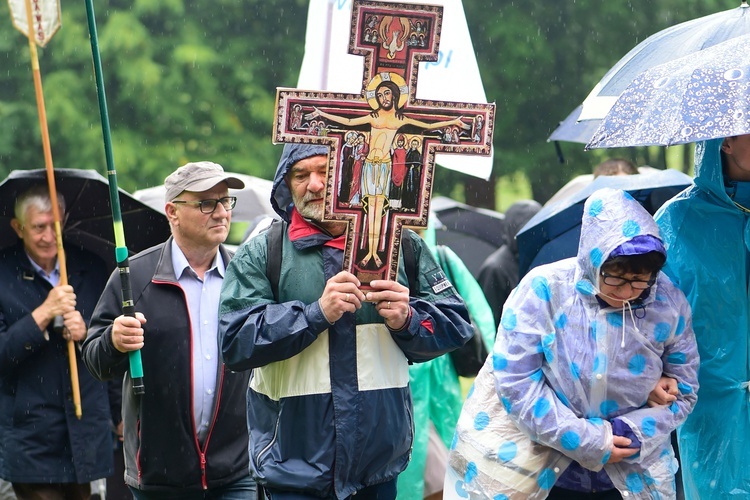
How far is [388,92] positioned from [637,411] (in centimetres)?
140

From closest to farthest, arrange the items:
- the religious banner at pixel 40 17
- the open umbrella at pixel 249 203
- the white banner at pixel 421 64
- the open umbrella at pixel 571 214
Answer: the religious banner at pixel 40 17 → the open umbrella at pixel 571 214 → the white banner at pixel 421 64 → the open umbrella at pixel 249 203

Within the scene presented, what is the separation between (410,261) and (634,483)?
44.7 inches

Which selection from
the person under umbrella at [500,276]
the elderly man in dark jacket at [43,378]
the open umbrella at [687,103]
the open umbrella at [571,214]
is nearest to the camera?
the open umbrella at [687,103]

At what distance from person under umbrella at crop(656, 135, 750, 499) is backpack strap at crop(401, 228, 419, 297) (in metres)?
0.98

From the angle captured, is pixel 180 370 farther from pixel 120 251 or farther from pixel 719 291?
pixel 719 291

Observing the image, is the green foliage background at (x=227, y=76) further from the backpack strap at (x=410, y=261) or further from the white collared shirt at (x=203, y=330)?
the backpack strap at (x=410, y=261)

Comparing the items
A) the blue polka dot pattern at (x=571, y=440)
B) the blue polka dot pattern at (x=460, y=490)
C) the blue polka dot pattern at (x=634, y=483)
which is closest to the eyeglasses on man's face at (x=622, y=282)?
the blue polka dot pattern at (x=571, y=440)

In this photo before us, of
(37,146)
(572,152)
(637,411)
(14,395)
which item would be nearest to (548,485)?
(637,411)

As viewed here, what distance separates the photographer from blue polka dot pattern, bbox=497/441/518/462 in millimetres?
4949

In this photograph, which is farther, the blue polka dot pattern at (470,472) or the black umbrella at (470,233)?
the black umbrella at (470,233)

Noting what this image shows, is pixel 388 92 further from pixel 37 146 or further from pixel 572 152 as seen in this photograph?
pixel 572 152

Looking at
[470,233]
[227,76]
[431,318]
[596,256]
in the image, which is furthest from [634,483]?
[227,76]

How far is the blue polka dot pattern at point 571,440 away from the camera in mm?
4773

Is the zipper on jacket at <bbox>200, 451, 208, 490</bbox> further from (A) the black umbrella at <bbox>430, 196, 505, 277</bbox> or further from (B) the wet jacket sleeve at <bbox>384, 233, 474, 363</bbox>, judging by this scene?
(A) the black umbrella at <bbox>430, 196, 505, 277</bbox>
